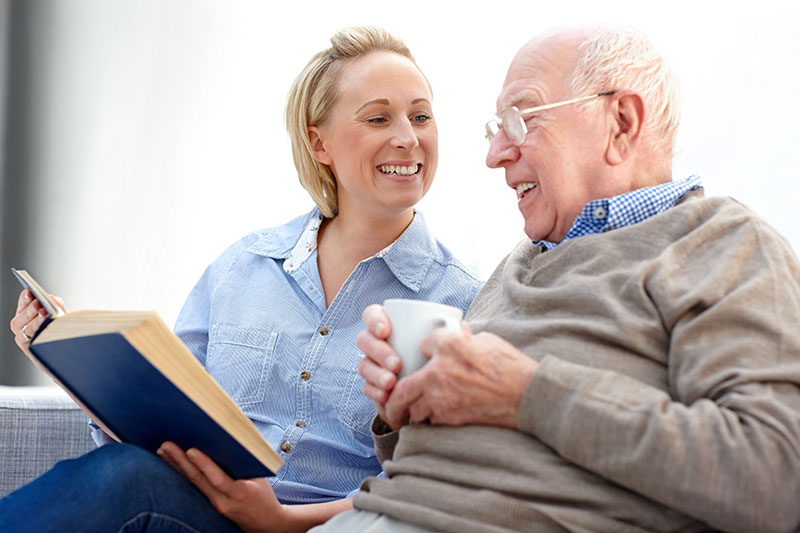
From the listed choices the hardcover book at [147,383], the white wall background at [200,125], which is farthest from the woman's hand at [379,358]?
the white wall background at [200,125]

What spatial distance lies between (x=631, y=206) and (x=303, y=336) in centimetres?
73

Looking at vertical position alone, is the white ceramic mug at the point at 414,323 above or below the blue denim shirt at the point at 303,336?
above

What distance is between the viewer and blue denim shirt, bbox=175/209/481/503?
1618 millimetres

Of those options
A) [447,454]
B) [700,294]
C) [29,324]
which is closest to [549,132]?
[700,294]

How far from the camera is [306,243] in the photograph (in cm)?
188

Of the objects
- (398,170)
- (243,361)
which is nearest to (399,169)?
(398,170)

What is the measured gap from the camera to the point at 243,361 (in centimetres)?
170

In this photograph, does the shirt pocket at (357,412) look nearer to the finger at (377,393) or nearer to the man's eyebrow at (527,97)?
the finger at (377,393)

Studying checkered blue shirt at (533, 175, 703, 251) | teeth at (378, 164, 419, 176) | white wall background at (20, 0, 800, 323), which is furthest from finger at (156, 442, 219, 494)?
white wall background at (20, 0, 800, 323)

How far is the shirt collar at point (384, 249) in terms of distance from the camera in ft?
5.78

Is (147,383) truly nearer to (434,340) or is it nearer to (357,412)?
(434,340)

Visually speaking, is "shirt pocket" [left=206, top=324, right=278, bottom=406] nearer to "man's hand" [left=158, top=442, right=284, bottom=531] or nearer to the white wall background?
"man's hand" [left=158, top=442, right=284, bottom=531]

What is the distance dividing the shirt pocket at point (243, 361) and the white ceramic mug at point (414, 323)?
1.93ft

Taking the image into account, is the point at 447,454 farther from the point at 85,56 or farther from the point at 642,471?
the point at 85,56
